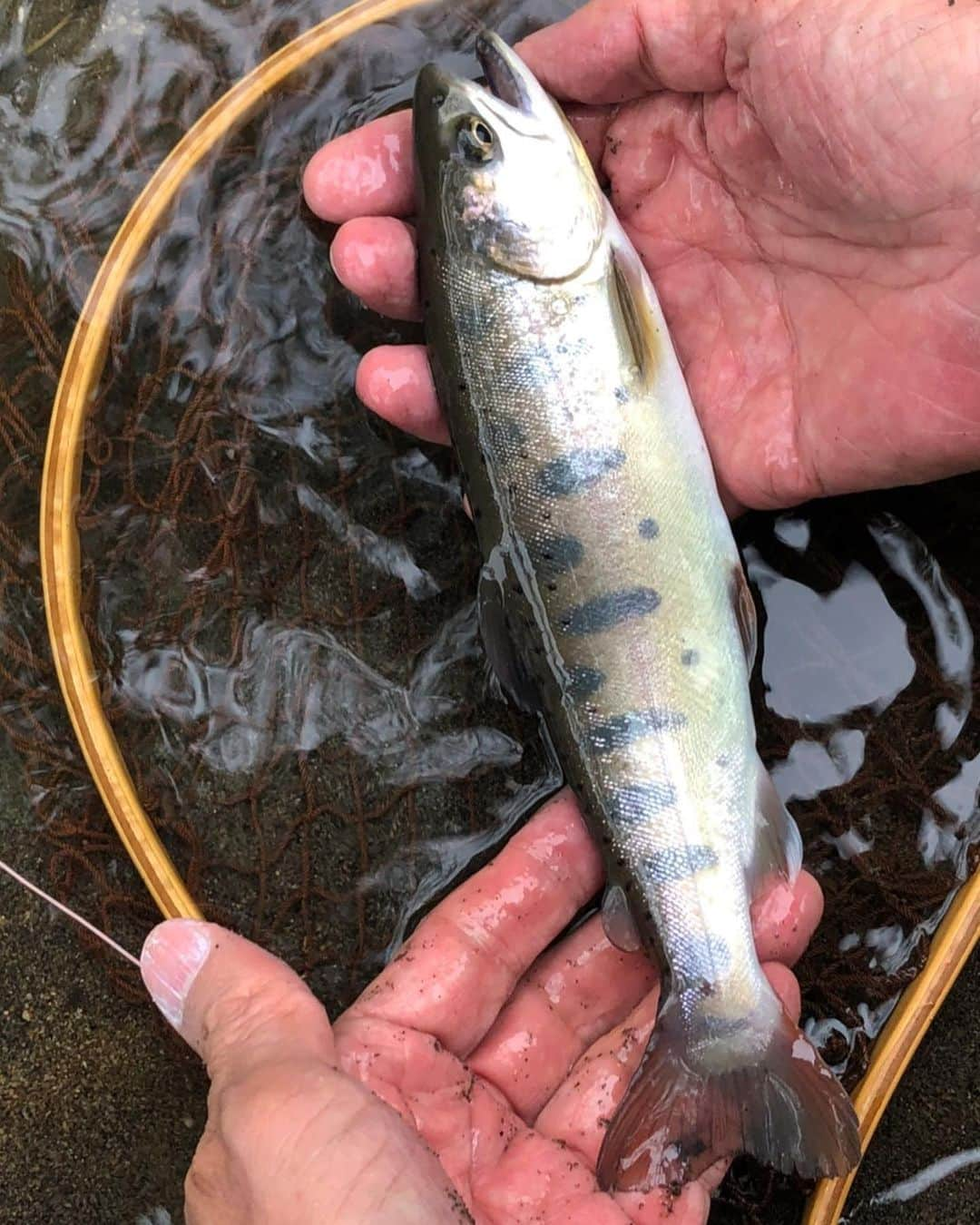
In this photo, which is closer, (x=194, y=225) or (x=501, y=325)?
(x=501, y=325)

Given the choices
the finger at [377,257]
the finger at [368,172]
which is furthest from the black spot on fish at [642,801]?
the finger at [368,172]

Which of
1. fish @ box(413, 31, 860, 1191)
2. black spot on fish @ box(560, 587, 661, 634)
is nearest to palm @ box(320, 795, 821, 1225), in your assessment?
fish @ box(413, 31, 860, 1191)

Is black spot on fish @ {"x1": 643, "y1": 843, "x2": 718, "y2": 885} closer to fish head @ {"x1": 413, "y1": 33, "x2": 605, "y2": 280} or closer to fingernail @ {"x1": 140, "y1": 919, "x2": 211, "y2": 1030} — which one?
fingernail @ {"x1": 140, "y1": 919, "x2": 211, "y2": 1030}

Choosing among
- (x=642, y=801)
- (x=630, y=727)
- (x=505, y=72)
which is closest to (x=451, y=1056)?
(x=642, y=801)

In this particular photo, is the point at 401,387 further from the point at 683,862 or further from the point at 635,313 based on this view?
the point at 683,862

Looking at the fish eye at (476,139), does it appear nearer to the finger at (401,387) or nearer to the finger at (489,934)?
the finger at (401,387)

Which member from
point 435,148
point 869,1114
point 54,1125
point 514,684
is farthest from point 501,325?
point 54,1125

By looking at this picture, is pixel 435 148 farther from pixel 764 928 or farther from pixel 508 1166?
pixel 508 1166
